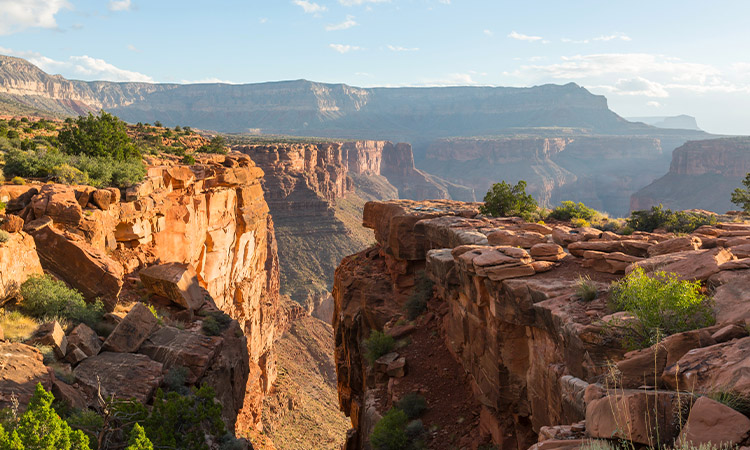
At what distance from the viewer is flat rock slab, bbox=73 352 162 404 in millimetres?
11195

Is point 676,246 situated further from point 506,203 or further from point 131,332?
point 131,332

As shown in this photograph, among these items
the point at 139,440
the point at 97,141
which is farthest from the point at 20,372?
the point at 97,141

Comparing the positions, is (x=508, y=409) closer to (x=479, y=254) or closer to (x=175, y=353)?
(x=479, y=254)

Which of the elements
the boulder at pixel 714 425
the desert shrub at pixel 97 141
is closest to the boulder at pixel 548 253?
Answer: the boulder at pixel 714 425

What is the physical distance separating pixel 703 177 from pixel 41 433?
447ft

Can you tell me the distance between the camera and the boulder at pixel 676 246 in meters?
11.5

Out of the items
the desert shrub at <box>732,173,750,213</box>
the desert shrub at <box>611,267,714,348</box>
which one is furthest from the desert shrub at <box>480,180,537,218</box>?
the desert shrub at <box>611,267,714,348</box>

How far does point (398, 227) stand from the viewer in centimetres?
2295

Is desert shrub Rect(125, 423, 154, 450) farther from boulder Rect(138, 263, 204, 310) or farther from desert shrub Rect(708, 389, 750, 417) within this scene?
boulder Rect(138, 263, 204, 310)

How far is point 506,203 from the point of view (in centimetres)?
2494

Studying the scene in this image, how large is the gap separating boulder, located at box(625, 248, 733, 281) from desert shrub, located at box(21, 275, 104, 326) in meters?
14.0

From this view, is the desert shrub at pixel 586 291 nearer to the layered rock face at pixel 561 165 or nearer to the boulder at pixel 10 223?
the boulder at pixel 10 223

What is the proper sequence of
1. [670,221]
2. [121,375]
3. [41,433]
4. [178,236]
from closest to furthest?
[41,433] < [121,375] < [670,221] < [178,236]

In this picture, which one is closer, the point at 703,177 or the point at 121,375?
the point at 121,375
